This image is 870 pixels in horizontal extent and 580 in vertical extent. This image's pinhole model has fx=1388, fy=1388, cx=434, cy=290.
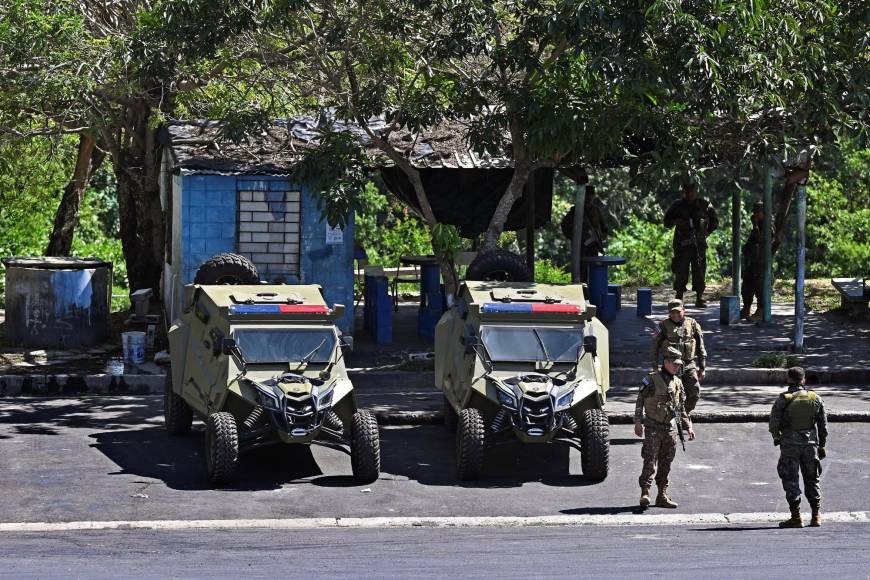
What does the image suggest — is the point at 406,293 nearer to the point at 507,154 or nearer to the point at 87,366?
the point at 507,154

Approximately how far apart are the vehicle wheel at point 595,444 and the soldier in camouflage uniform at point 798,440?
6.33ft

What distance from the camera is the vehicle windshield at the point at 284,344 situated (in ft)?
45.9

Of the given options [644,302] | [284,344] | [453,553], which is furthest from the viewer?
[644,302]

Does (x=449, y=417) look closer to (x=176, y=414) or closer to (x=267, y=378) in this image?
(x=267, y=378)

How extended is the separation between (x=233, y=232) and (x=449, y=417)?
6096mm

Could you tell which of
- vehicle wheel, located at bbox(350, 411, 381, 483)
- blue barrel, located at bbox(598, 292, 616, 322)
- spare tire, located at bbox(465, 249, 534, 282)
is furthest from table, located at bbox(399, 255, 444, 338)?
vehicle wheel, located at bbox(350, 411, 381, 483)

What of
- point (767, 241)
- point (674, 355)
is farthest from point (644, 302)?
point (674, 355)

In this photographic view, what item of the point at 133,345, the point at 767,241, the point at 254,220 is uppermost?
the point at 254,220

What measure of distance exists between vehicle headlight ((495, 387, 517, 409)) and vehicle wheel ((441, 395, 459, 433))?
212cm

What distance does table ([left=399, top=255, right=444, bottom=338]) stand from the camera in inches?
859

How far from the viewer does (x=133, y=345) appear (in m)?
19.3

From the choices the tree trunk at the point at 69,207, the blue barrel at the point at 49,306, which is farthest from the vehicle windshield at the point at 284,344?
the tree trunk at the point at 69,207

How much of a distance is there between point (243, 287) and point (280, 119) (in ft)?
24.5

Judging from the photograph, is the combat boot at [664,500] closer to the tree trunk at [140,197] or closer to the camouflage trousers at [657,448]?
the camouflage trousers at [657,448]
